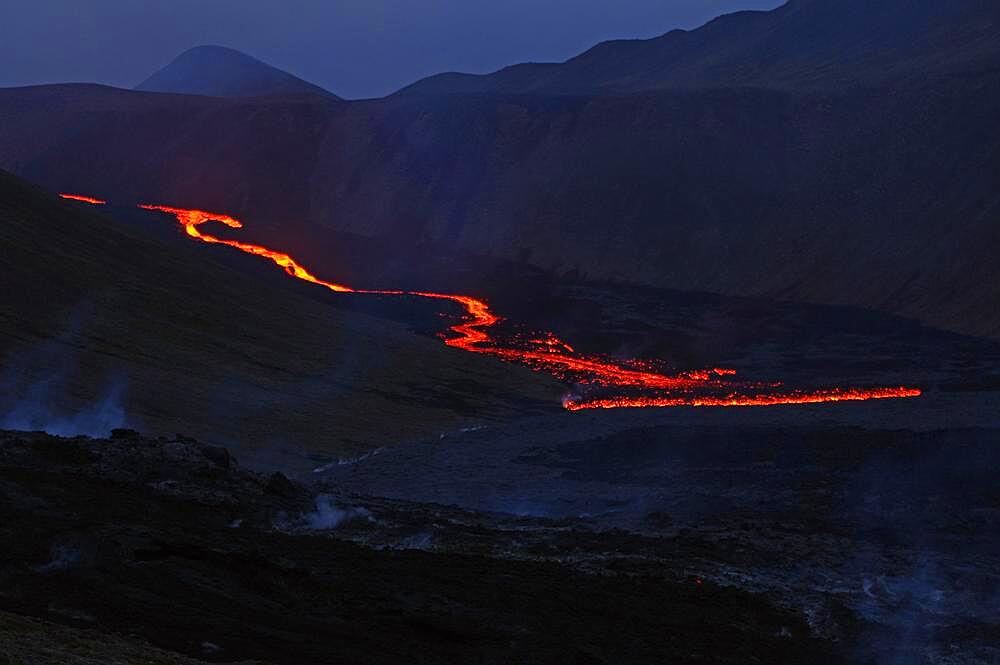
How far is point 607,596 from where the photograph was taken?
19469mm

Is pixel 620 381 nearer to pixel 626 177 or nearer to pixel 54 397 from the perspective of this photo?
pixel 54 397

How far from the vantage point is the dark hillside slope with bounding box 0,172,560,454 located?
37.7m

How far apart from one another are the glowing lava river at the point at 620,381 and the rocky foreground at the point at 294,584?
24.6 m

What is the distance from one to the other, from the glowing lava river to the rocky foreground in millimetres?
24623

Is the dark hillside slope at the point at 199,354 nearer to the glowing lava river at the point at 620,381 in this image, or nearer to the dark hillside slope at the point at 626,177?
the glowing lava river at the point at 620,381

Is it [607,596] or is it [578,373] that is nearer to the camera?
[607,596]

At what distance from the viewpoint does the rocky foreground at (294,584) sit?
15.4 metres

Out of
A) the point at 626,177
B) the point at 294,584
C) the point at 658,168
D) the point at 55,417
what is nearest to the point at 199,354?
the point at 55,417

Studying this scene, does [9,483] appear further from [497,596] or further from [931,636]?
[931,636]

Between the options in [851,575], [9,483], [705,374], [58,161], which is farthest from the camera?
[58,161]

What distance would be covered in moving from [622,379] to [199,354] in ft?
64.0

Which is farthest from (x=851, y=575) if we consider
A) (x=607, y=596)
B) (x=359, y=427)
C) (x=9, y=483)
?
(x=359, y=427)

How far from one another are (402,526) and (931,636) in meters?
10.2

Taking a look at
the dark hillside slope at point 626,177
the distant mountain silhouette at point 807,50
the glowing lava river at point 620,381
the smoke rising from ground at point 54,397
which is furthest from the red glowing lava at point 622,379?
the distant mountain silhouette at point 807,50
